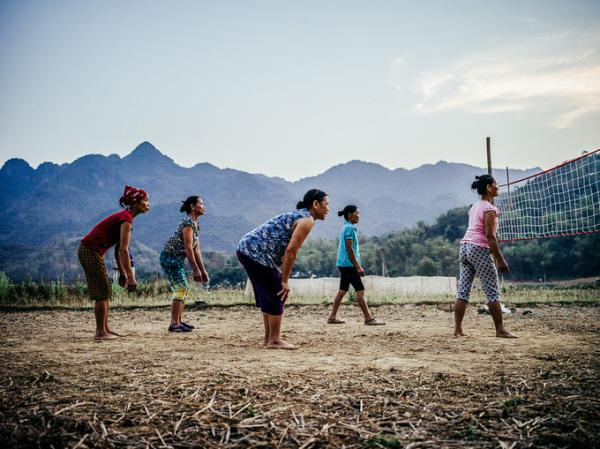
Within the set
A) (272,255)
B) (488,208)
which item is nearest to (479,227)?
(488,208)

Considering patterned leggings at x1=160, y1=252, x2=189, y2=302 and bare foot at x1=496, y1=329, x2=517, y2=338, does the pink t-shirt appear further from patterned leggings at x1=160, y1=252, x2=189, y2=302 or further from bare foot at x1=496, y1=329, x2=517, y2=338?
patterned leggings at x1=160, y1=252, x2=189, y2=302

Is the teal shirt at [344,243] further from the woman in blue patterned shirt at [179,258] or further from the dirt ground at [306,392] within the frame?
the woman in blue patterned shirt at [179,258]

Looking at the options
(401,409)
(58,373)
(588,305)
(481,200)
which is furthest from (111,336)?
(588,305)

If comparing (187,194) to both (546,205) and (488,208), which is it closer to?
(546,205)

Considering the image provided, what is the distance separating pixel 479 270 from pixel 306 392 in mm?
3263

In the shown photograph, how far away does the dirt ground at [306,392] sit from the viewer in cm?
216

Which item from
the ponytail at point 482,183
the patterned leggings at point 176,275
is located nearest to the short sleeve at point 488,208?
the ponytail at point 482,183

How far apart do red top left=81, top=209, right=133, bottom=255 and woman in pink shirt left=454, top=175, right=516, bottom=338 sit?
3.90m

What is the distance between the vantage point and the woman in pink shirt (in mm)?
5285

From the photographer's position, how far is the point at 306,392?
2848mm

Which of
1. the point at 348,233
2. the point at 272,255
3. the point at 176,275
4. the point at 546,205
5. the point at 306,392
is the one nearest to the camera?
the point at 306,392

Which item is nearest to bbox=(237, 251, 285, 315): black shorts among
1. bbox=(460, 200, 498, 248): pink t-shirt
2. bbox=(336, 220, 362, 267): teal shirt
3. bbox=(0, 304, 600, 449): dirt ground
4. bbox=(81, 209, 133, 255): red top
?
bbox=(0, 304, 600, 449): dirt ground

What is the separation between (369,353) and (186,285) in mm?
2931

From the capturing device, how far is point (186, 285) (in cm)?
628
